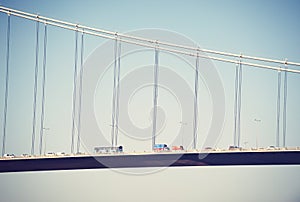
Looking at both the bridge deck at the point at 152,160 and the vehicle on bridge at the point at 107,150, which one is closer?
the bridge deck at the point at 152,160

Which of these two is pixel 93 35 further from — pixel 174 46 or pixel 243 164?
pixel 243 164

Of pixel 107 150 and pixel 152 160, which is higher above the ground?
pixel 107 150

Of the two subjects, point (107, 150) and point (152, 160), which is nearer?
point (152, 160)

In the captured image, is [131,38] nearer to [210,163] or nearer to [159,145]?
[159,145]

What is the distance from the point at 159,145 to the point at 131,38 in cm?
1163

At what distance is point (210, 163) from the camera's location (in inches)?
1817

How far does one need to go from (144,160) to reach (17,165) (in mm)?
Result: 11036

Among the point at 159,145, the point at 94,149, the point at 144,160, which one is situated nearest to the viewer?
the point at 144,160

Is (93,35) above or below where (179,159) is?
above

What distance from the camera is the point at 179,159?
4684cm

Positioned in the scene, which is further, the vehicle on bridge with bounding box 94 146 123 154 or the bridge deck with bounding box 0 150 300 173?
the vehicle on bridge with bounding box 94 146 123 154

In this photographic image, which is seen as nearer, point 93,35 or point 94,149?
point 94,149

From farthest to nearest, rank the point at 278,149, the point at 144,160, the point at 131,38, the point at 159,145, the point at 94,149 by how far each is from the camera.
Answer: the point at 131,38 → the point at 159,145 → the point at 94,149 → the point at 144,160 → the point at 278,149

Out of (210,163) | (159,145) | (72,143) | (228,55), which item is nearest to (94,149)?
(72,143)
